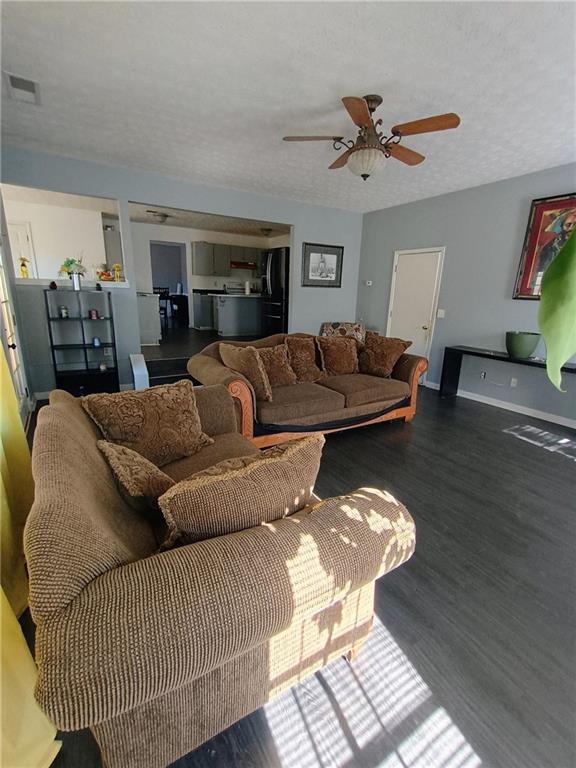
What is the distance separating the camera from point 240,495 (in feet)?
3.26

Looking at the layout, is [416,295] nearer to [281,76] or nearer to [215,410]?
[281,76]

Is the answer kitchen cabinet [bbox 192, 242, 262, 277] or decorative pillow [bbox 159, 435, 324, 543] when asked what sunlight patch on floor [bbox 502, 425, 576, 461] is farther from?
kitchen cabinet [bbox 192, 242, 262, 277]

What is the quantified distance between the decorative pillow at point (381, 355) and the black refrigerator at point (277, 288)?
2358mm

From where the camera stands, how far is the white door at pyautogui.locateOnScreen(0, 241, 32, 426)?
298 cm

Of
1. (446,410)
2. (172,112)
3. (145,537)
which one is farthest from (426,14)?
(446,410)

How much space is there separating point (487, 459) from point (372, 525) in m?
2.33

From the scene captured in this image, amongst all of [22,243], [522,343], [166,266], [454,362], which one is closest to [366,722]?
[522,343]

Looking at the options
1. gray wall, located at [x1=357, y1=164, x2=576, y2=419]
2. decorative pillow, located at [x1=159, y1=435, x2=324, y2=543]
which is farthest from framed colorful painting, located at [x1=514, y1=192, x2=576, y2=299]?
decorative pillow, located at [x1=159, y1=435, x2=324, y2=543]

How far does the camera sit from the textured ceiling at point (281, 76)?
173 centimetres

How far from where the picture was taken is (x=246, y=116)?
8.80 feet

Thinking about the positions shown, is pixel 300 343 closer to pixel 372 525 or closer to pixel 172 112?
pixel 172 112

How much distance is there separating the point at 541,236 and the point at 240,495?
4324mm

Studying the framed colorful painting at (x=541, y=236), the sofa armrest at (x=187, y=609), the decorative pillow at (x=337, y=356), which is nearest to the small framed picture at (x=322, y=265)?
the decorative pillow at (x=337, y=356)

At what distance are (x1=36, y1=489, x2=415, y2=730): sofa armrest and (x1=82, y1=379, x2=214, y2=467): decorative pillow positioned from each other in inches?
39.1
